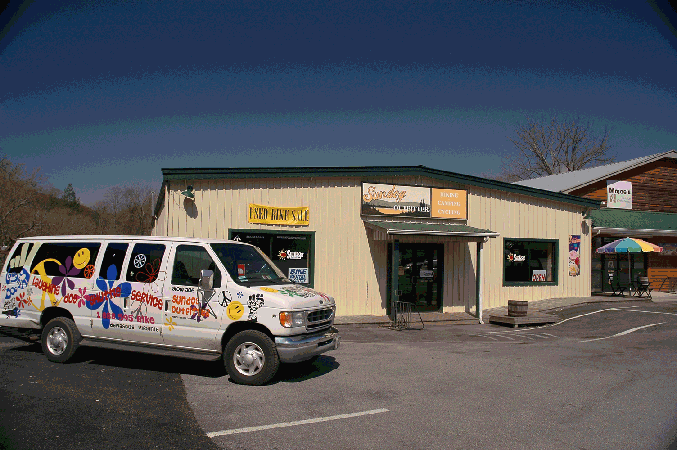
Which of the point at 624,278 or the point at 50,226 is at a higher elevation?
the point at 50,226

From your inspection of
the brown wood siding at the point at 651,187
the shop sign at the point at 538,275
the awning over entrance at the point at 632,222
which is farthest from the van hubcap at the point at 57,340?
the brown wood siding at the point at 651,187

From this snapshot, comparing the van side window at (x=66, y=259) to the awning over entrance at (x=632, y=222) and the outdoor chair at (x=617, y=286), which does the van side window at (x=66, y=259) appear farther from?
the outdoor chair at (x=617, y=286)

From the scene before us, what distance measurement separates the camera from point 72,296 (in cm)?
761

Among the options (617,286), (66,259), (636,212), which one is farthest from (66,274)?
(636,212)

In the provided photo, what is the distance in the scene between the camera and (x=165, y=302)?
7.09 m

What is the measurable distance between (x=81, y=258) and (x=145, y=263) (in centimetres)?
126

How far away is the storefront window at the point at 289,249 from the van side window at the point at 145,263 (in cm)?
580

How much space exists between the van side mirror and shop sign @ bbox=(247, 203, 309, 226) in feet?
21.4

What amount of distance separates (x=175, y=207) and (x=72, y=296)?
18.0 ft

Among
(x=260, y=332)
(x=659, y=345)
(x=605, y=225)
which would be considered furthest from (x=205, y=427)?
(x=605, y=225)

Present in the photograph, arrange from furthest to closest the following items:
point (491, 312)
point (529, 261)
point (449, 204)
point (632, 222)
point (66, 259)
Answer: point (632, 222), point (529, 261), point (491, 312), point (449, 204), point (66, 259)

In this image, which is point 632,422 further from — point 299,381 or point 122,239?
point 122,239

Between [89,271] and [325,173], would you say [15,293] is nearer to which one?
[89,271]

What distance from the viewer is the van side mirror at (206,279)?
6770 mm
